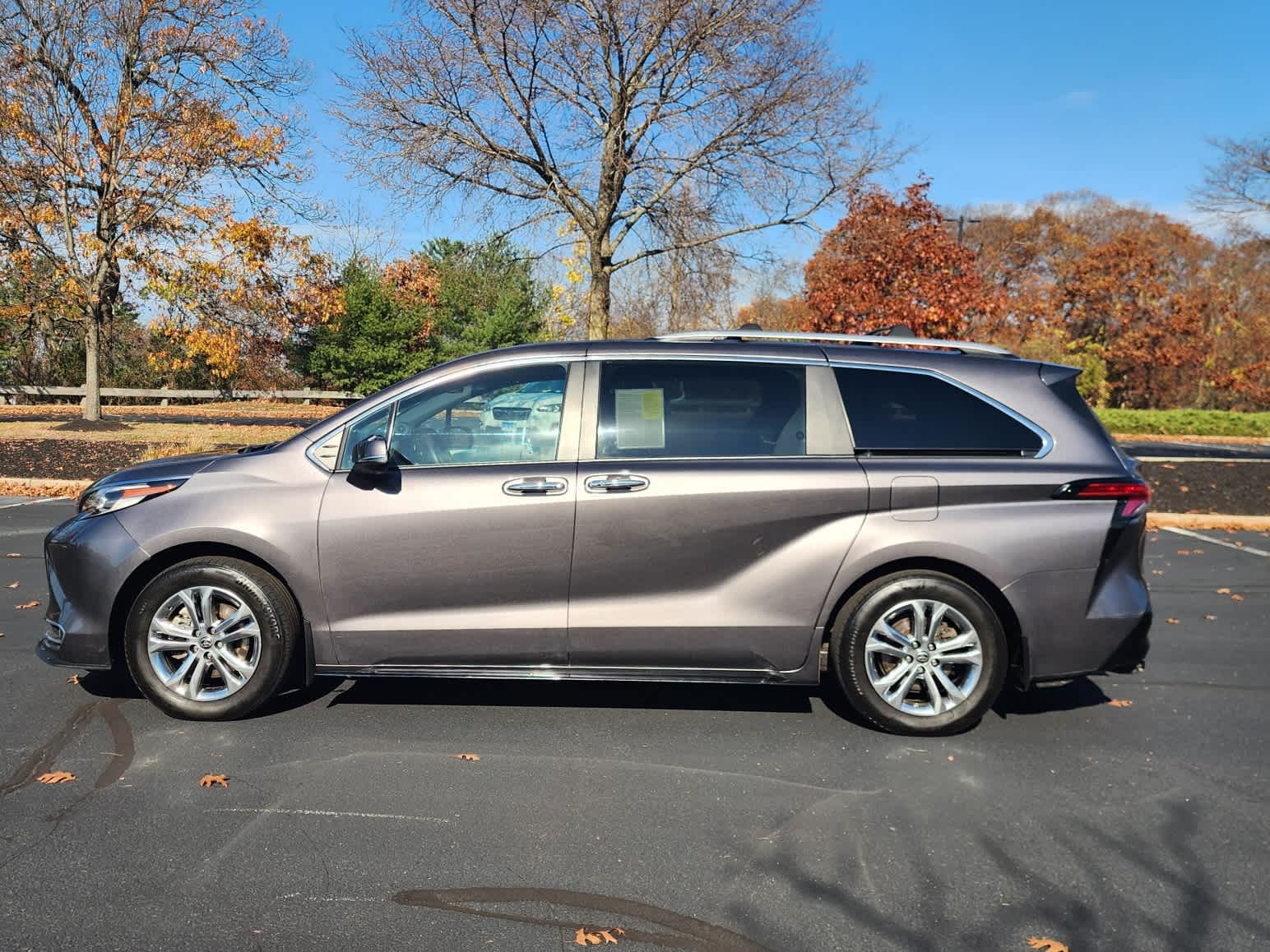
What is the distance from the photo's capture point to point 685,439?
491 centimetres

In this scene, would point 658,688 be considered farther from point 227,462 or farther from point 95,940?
point 95,940

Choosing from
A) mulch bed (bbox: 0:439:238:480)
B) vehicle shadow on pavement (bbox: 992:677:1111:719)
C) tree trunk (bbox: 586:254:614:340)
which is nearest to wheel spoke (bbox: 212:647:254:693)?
vehicle shadow on pavement (bbox: 992:677:1111:719)

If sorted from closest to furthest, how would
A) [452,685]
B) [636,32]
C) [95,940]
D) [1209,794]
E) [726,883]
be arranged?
[95,940] → [726,883] → [1209,794] → [452,685] → [636,32]

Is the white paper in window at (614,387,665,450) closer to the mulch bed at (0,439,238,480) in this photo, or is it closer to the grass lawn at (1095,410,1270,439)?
the mulch bed at (0,439,238,480)

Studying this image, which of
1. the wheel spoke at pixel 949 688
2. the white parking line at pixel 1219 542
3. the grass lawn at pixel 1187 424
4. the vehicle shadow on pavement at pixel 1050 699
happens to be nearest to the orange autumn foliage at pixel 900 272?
the white parking line at pixel 1219 542

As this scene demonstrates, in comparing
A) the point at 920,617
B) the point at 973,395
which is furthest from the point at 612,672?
the point at 973,395

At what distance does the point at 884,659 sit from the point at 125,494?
11.8ft

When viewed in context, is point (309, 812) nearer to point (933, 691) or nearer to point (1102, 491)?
point (933, 691)

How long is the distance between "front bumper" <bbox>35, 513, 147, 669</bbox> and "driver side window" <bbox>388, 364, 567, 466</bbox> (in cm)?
130

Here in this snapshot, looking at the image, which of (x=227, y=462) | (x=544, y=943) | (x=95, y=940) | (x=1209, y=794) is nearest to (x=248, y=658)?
(x=227, y=462)

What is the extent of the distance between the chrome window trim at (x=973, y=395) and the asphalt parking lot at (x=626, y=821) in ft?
4.26

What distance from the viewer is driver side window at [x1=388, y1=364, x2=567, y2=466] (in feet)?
16.2

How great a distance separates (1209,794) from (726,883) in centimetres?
213

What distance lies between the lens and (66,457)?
16.4 m
